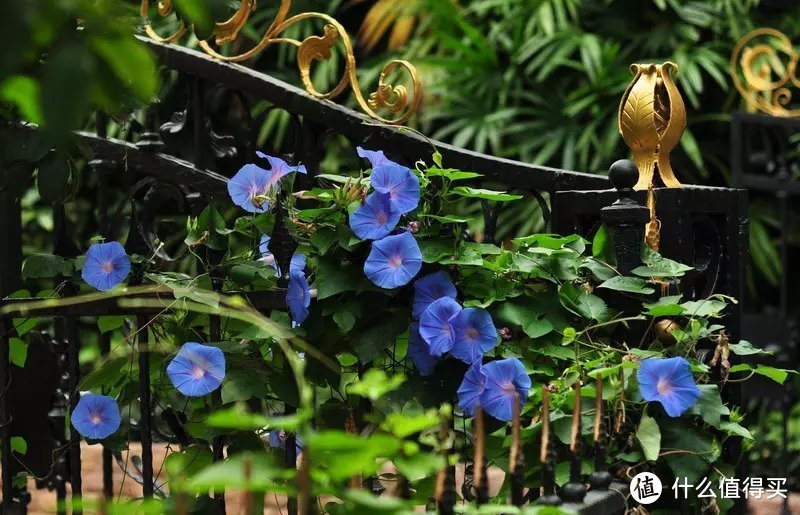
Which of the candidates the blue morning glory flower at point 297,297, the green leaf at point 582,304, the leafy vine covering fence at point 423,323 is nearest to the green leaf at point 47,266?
the leafy vine covering fence at point 423,323

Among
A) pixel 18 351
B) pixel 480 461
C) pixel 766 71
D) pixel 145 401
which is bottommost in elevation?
pixel 18 351

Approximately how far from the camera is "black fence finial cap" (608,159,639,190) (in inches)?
80.8

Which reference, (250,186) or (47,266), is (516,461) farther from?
(47,266)

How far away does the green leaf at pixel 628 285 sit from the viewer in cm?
199

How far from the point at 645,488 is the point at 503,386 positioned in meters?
0.28

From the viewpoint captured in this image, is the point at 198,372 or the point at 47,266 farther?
the point at 47,266

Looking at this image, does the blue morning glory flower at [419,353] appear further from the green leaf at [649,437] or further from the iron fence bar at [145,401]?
the iron fence bar at [145,401]

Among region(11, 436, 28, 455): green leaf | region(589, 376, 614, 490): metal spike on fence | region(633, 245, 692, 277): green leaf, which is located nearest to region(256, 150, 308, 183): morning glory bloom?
region(633, 245, 692, 277): green leaf

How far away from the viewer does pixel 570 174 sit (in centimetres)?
245

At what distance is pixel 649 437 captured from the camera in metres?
1.84

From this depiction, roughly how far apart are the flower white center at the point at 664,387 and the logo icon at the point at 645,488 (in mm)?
138

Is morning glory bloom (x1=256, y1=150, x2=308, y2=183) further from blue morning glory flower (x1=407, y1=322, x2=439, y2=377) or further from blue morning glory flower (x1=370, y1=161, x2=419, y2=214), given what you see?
blue morning glory flower (x1=407, y1=322, x2=439, y2=377)

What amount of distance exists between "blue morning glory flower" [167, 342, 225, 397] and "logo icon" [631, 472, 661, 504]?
0.71 m

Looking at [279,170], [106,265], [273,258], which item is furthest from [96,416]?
[279,170]
